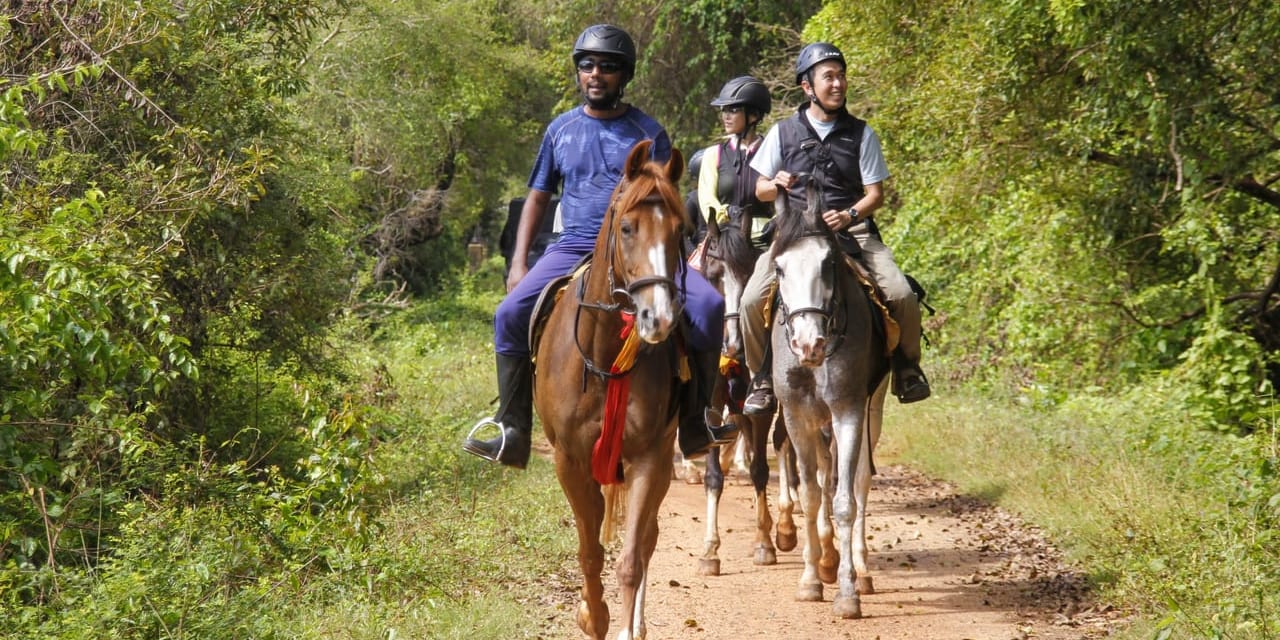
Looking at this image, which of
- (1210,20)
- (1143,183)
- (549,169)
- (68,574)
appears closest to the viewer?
(68,574)

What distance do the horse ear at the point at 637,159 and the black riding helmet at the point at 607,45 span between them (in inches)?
42.9

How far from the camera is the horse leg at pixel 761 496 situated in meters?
9.89

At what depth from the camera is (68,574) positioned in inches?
268

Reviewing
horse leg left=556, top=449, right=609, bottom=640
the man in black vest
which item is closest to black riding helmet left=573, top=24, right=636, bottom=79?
the man in black vest

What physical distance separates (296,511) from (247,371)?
138 inches

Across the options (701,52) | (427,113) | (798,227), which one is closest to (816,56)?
(798,227)

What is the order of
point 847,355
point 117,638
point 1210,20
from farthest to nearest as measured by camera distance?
point 1210,20
point 847,355
point 117,638

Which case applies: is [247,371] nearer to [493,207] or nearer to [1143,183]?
[1143,183]

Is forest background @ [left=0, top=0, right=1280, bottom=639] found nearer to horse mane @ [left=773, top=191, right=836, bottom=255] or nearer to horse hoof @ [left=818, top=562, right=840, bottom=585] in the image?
horse hoof @ [left=818, top=562, right=840, bottom=585]

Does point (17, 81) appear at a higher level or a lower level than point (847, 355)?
higher

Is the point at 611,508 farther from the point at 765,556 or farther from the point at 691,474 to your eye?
the point at 691,474

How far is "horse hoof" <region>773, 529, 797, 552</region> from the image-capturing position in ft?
33.4

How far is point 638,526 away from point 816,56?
391 centimetres

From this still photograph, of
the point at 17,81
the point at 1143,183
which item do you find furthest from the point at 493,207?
the point at 17,81
